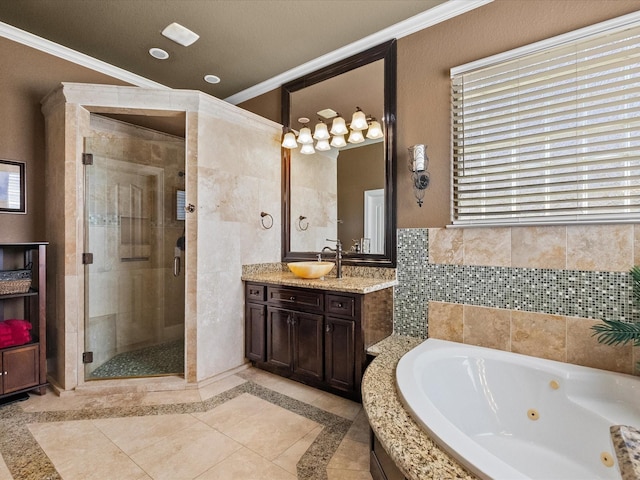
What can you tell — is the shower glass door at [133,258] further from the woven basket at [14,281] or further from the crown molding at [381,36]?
the crown molding at [381,36]

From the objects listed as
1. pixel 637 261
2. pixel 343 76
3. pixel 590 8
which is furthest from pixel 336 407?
pixel 590 8

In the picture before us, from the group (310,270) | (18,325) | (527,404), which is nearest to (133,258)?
(18,325)

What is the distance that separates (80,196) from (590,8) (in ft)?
12.1

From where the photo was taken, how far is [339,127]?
9.66 ft

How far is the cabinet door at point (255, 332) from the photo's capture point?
2.90 metres

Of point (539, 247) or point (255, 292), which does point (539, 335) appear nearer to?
point (539, 247)

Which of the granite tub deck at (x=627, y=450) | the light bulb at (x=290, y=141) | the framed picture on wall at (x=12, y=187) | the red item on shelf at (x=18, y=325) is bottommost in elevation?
the red item on shelf at (x=18, y=325)

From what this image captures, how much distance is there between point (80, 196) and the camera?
2605 mm

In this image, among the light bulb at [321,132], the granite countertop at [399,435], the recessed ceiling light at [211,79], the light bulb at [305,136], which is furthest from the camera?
the recessed ceiling light at [211,79]

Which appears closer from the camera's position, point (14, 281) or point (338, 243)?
point (14, 281)

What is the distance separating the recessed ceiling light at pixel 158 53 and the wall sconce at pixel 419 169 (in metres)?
2.38

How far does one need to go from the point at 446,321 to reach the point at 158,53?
336 cm

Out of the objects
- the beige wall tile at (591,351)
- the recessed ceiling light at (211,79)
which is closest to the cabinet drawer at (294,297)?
the beige wall tile at (591,351)

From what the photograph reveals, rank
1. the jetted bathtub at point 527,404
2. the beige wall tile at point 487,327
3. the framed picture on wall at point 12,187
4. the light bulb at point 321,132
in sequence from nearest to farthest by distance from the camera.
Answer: the jetted bathtub at point 527,404, the beige wall tile at point 487,327, the framed picture on wall at point 12,187, the light bulb at point 321,132
